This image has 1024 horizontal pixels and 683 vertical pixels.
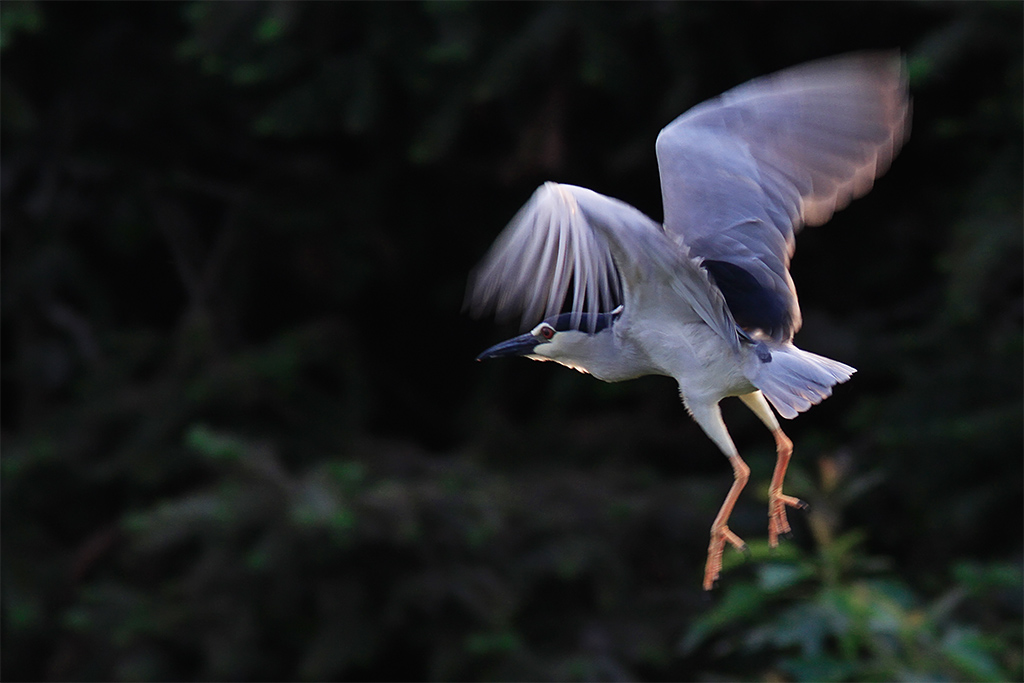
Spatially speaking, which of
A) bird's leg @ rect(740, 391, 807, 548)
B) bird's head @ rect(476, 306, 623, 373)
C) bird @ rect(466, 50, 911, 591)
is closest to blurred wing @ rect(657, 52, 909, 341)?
bird @ rect(466, 50, 911, 591)

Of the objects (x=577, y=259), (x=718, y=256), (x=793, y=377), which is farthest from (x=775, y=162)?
(x=577, y=259)

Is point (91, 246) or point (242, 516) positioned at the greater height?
point (91, 246)

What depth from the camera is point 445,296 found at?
4.87 meters

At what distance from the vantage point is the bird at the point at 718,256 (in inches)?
65.5

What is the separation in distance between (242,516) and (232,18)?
1.69 metres

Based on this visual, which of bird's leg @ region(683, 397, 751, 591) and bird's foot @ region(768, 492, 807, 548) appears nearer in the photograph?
bird's leg @ region(683, 397, 751, 591)

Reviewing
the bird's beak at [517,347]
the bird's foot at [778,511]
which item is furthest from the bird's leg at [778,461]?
the bird's beak at [517,347]

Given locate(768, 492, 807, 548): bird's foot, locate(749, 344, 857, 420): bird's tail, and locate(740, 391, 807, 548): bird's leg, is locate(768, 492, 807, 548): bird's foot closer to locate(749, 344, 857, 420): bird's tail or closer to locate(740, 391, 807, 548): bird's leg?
locate(740, 391, 807, 548): bird's leg

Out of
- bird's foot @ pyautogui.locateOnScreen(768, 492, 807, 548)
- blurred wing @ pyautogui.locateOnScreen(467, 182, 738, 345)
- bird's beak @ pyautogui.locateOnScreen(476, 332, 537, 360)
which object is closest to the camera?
blurred wing @ pyautogui.locateOnScreen(467, 182, 738, 345)

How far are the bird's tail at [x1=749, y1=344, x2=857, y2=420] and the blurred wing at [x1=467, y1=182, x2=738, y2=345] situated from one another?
91mm

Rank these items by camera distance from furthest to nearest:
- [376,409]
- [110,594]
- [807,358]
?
1. [376,409]
2. [110,594]
3. [807,358]

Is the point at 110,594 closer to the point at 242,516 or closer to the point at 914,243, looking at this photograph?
the point at 242,516

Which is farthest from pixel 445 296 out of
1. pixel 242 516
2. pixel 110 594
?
pixel 110 594

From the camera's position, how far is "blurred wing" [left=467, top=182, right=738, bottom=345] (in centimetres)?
157
